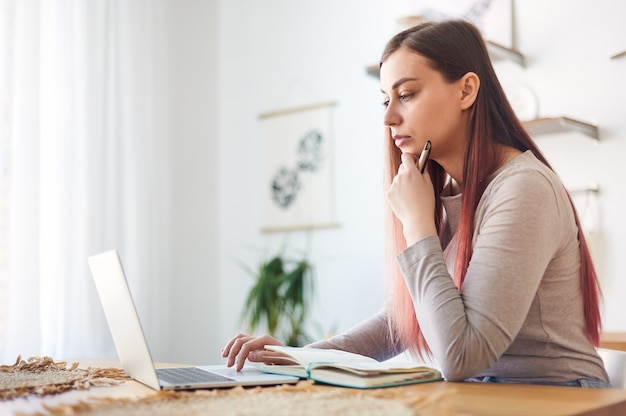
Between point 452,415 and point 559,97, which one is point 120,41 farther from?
point 452,415

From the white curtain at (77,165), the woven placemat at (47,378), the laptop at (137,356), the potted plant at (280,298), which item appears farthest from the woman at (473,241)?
the white curtain at (77,165)

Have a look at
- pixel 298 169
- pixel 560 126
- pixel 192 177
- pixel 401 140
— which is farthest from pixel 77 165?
pixel 401 140

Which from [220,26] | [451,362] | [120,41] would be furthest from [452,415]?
[220,26]

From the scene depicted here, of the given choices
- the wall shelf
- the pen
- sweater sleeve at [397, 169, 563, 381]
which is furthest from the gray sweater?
the wall shelf

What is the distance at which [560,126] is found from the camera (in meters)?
3.00

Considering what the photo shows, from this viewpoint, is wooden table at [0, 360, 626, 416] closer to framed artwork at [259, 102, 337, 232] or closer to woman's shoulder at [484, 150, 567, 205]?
woman's shoulder at [484, 150, 567, 205]

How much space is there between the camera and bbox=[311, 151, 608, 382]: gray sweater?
4.11 feet

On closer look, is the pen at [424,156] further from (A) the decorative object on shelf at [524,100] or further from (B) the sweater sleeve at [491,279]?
(A) the decorative object on shelf at [524,100]

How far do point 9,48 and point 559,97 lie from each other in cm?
242

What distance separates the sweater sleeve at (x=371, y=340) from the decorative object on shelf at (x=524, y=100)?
69.7 inches

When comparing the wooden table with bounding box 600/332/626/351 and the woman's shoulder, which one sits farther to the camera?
the wooden table with bounding box 600/332/626/351

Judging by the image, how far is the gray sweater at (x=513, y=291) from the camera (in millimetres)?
1254

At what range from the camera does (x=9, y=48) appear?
11.5ft

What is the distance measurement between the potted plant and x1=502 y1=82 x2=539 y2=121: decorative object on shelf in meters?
1.24
